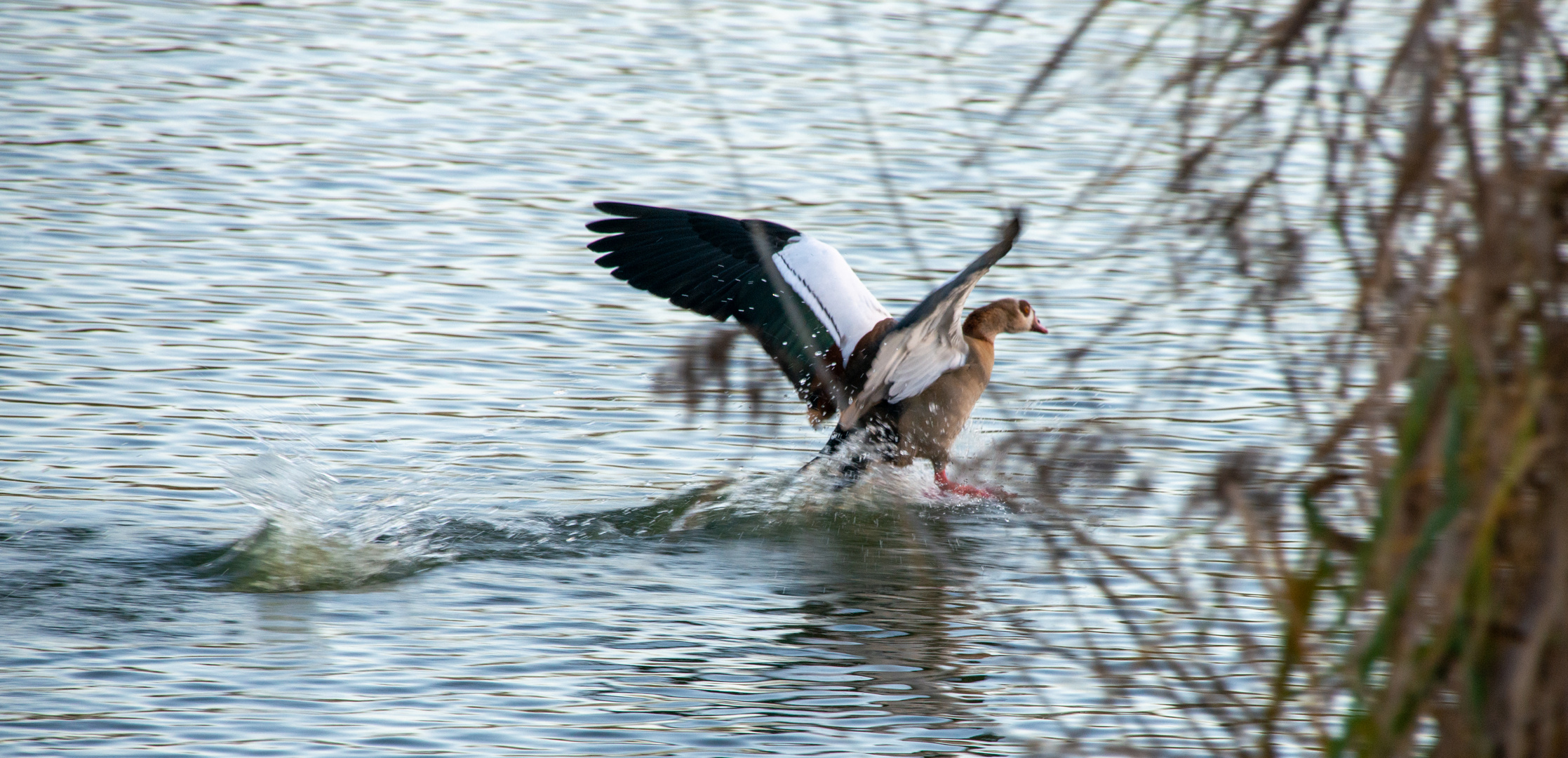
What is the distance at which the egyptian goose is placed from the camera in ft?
21.7

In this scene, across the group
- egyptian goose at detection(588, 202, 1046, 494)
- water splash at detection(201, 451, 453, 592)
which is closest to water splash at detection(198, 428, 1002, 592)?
water splash at detection(201, 451, 453, 592)

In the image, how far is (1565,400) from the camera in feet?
6.21

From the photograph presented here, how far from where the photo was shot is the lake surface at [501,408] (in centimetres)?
463

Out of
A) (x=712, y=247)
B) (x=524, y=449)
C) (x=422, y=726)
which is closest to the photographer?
(x=422, y=726)

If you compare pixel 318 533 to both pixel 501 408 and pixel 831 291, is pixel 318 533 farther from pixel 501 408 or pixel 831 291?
pixel 831 291

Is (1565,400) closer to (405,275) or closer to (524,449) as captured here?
(524,449)

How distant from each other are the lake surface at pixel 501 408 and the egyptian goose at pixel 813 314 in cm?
27

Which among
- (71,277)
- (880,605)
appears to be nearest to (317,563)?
(880,605)

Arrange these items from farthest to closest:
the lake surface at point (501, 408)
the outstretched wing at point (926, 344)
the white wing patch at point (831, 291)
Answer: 1. the white wing patch at point (831, 291)
2. the lake surface at point (501, 408)
3. the outstretched wing at point (926, 344)

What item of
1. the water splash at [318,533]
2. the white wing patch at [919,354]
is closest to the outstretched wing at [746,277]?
the white wing patch at [919,354]

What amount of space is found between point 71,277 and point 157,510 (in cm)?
334

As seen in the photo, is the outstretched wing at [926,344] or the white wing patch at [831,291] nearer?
the outstretched wing at [926,344]

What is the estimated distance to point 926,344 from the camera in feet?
22.2

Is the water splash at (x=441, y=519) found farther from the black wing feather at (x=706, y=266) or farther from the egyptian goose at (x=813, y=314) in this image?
the black wing feather at (x=706, y=266)
